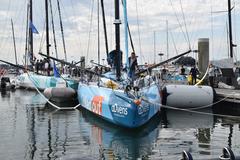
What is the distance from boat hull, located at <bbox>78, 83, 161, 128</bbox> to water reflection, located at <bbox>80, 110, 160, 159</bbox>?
298 mm

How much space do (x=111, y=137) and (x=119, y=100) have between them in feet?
5.40

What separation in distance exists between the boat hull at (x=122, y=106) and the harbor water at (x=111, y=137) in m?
0.37

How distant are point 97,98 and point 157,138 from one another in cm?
488

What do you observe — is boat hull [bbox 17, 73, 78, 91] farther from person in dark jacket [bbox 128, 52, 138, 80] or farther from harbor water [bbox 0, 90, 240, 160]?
person in dark jacket [bbox 128, 52, 138, 80]

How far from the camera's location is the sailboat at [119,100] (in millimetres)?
15448

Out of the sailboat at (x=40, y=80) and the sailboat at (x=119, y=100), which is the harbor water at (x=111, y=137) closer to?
the sailboat at (x=119, y=100)

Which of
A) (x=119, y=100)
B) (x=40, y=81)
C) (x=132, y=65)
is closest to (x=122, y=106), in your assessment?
(x=119, y=100)

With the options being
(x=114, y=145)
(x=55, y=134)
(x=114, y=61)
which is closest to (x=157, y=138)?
(x=114, y=145)

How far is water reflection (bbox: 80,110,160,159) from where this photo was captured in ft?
40.0

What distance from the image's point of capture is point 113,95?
16.7 meters

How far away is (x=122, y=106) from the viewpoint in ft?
51.1

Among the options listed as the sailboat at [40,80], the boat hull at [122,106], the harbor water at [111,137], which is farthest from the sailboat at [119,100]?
the sailboat at [40,80]

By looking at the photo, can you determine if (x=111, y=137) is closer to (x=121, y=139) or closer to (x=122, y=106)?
(x=121, y=139)

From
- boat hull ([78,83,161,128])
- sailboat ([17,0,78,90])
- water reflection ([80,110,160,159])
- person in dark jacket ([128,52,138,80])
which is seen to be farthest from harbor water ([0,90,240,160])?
sailboat ([17,0,78,90])
